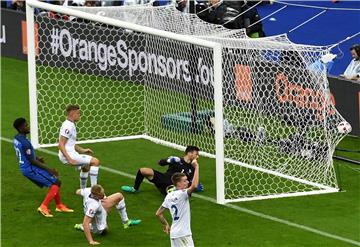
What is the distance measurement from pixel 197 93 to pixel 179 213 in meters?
7.05

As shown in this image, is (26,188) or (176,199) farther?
(26,188)

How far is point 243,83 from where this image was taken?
23734mm

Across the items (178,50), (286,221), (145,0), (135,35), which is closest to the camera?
(286,221)

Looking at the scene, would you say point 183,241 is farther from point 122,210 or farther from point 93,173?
point 93,173

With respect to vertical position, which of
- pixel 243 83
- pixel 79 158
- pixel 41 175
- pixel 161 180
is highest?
pixel 243 83

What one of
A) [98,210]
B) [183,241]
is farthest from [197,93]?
[183,241]

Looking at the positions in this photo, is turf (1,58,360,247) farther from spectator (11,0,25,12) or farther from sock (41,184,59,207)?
spectator (11,0,25,12)

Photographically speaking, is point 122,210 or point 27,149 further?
point 27,149

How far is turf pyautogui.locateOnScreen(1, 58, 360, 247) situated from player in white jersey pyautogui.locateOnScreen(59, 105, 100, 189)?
75 centimetres

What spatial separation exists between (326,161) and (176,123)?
3955 millimetres

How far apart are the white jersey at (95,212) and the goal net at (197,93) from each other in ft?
9.14

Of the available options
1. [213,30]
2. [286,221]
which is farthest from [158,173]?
[213,30]

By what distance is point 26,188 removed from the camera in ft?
77.9

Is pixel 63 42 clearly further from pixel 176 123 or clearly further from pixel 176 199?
pixel 176 199
